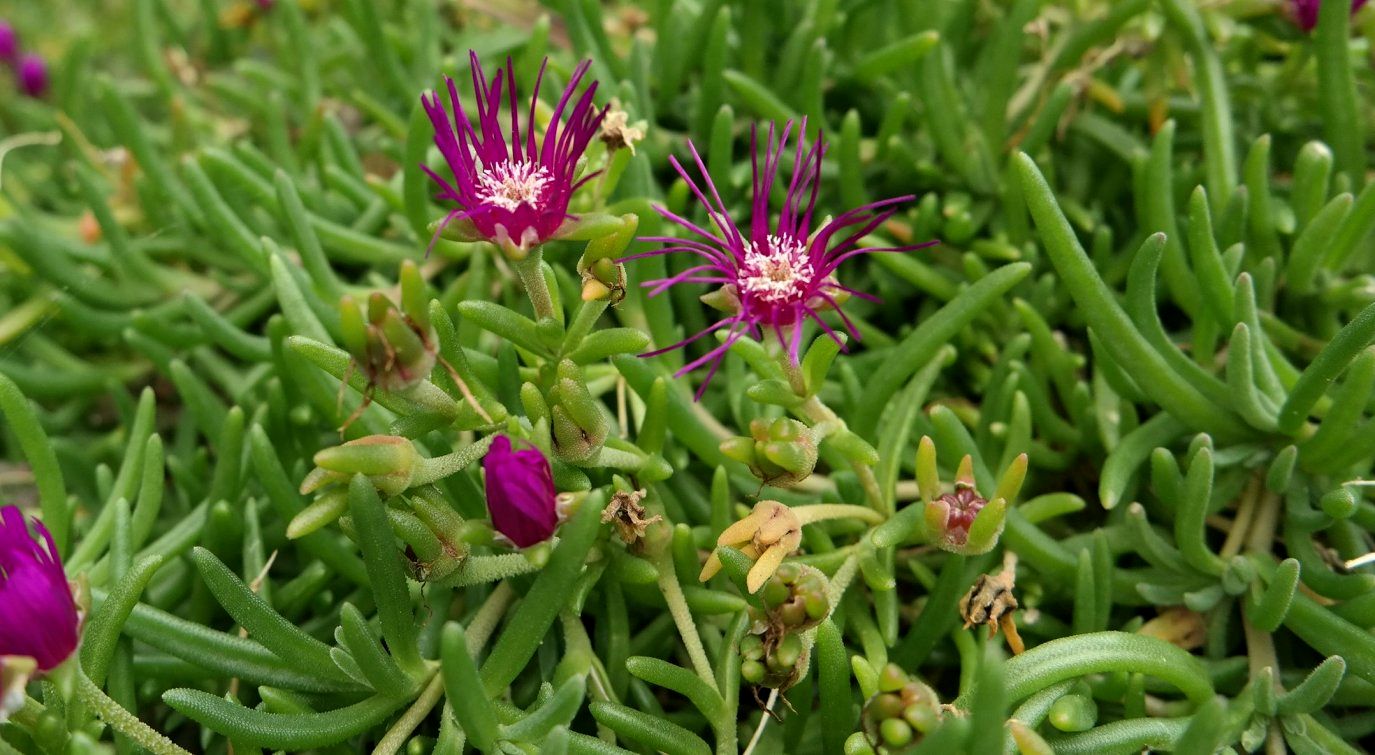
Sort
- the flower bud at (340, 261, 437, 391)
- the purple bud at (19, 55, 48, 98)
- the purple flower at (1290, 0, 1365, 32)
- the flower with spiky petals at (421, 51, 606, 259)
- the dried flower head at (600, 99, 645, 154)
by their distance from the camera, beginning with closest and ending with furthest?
the flower bud at (340, 261, 437, 391) → the flower with spiky petals at (421, 51, 606, 259) → the dried flower head at (600, 99, 645, 154) → the purple flower at (1290, 0, 1365, 32) → the purple bud at (19, 55, 48, 98)

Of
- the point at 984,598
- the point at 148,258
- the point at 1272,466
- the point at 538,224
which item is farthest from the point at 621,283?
the point at 148,258

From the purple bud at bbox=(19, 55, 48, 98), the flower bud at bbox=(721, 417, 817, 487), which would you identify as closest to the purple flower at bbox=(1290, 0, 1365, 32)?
the flower bud at bbox=(721, 417, 817, 487)

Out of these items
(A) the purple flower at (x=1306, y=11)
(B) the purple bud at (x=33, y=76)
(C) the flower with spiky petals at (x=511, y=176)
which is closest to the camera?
(C) the flower with spiky petals at (x=511, y=176)

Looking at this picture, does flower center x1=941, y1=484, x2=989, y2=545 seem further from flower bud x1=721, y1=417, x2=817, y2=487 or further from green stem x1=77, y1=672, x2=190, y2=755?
green stem x1=77, y1=672, x2=190, y2=755

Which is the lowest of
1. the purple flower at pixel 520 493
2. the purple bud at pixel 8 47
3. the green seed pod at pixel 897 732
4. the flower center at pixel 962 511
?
the green seed pod at pixel 897 732

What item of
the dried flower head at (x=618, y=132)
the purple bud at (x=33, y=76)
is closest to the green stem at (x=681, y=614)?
the dried flower head at (x=618, y=132)

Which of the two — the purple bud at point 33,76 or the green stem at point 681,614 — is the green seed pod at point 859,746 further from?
the purple bud at point 33,76

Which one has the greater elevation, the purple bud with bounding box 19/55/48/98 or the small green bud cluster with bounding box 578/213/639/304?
the purple bud with bounding box 19/55/48/98
